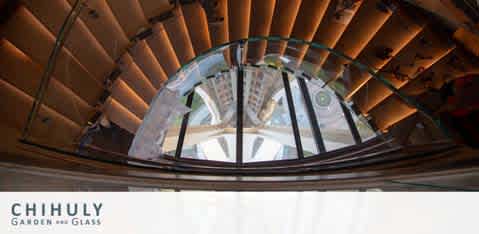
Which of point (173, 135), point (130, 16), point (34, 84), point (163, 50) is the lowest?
point (173, 135)

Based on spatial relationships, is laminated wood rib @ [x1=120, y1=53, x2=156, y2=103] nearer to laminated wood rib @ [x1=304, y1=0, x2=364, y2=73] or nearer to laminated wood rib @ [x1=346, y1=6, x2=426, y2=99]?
laminated wood rib @ [x1=304, y1=0, x2=364, y2=73]

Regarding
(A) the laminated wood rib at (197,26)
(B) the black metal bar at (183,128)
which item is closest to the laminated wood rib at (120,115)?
(B) the black metal bar at (183,128)

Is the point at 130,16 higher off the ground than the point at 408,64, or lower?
higher

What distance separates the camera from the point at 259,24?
1.27 m

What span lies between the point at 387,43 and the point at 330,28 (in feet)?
0.53

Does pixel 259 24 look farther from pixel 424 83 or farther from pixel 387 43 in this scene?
pixel 424 83

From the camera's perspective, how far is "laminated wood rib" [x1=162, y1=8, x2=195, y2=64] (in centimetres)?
125

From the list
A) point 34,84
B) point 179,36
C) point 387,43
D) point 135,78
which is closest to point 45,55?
point 34,84

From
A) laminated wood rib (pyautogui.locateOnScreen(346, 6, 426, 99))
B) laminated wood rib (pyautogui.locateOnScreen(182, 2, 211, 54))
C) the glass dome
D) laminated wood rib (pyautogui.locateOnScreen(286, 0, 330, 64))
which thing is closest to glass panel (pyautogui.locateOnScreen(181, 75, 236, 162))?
the glass dome

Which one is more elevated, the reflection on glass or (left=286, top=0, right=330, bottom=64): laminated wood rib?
(left=286, top=0, right=330, bottom=64): laminated wood rib

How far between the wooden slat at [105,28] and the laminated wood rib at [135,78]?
30 mm

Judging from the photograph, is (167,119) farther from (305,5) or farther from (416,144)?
(416,144)

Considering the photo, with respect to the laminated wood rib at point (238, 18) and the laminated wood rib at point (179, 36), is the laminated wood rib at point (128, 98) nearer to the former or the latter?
the laminated wood rib at point (179, 36)

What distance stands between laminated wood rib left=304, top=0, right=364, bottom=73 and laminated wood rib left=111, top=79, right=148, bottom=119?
47 centimetres
